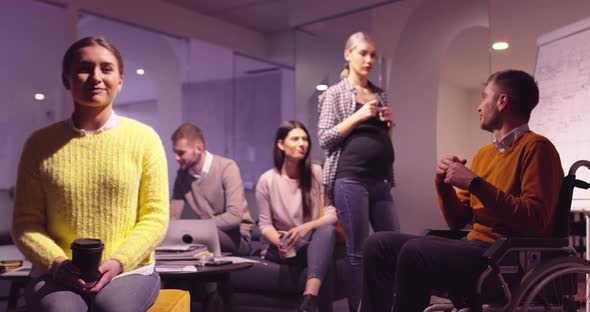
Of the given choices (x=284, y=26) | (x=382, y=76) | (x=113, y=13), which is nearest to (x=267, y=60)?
(x=284, y=26)

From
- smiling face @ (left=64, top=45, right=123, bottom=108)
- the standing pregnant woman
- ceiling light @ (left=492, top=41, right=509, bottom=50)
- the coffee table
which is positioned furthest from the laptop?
ceiling light @ (left=492, top=41, right=509, bottom=50)

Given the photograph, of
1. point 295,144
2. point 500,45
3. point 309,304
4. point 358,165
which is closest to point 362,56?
point 358,165

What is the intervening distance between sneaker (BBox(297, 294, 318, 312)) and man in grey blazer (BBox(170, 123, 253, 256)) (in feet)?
3.11

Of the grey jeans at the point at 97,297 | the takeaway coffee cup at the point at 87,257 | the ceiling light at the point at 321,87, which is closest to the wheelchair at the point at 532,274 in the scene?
the grey jeans at the point at 97,297

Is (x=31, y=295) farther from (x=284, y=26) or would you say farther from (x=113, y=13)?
(x=284, y=26)

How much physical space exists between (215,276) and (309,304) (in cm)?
70

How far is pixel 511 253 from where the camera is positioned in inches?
74.9

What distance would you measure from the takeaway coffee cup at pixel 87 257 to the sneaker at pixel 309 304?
1.75 meters

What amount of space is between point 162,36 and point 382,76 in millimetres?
2617

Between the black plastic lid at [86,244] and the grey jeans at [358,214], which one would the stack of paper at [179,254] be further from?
the black plastic lid at [86,244]

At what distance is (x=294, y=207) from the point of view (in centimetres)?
378

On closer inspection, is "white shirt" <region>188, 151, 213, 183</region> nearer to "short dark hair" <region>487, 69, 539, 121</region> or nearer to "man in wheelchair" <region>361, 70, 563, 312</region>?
"man in wheelchair" <region>361, 70, 563, 312</region>

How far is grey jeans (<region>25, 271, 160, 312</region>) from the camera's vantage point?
1561 millimetres

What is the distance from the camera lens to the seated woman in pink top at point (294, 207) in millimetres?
3539
